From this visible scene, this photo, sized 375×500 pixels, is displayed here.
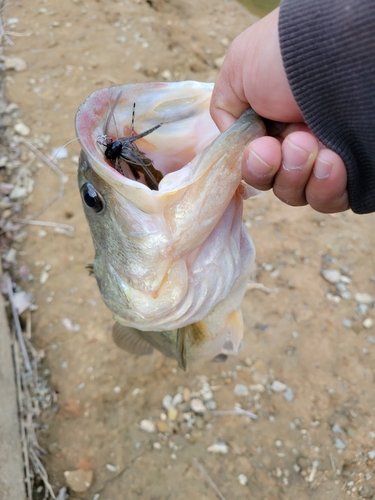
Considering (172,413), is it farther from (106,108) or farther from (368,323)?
(106,108)

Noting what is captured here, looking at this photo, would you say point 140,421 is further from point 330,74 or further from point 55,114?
point 55,114

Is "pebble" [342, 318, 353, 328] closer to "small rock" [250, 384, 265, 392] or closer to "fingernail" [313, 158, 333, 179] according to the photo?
"small rock" [250, 384, 265, 392]

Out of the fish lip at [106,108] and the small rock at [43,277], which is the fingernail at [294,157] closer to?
the fish lip at [106,108]

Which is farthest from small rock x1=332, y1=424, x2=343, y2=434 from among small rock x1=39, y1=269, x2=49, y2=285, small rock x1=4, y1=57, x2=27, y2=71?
small rock x1=4, y1=57, x2=27, y2=71

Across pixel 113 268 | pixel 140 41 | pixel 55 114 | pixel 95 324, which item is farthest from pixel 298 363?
pixel 140 41

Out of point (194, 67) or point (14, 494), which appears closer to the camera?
point (14, 494)

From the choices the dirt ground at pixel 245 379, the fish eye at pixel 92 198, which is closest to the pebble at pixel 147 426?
the dirt ground at pixel 245 379

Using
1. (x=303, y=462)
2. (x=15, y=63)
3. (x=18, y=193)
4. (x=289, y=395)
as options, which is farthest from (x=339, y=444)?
(x=15, y=63)
